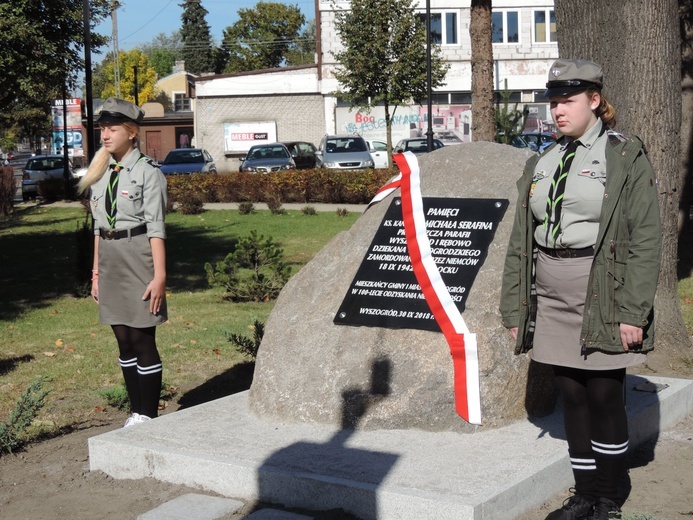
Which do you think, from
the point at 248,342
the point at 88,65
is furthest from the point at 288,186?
the point at 248,342

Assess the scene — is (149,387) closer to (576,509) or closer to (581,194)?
(576,509)

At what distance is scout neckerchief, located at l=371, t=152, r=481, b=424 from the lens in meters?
5.07

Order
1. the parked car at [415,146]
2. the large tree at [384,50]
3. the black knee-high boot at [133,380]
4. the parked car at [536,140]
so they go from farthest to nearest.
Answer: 1. the large tree at [384,50]
2. the parked car at [415,146]
3. the parked car at [536,140]
4. the black knee-high boot at [133,380]

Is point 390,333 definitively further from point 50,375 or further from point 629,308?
point 50,375

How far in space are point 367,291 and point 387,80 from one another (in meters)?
34.7

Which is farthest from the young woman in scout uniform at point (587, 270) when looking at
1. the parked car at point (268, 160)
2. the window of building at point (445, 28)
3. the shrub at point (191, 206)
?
the window of building at point (445, 28)

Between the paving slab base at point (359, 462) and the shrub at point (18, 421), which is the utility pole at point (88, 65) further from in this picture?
the paving slab base at point (359, 462)

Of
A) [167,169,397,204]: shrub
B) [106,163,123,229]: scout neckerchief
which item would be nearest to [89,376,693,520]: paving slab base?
[106,163,123,229]: scout neckerchief

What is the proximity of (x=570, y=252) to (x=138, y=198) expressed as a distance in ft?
8.23

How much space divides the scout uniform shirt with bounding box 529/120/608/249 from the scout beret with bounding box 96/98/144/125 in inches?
94.6

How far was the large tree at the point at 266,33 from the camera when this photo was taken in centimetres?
8938

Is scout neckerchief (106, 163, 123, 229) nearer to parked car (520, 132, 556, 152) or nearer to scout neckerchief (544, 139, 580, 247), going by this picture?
scout neckerchief (544, 139, 580, 247)

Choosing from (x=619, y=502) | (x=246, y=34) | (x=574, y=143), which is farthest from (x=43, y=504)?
(x=246, y=34)

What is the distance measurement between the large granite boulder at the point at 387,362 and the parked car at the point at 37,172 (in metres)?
28.7
